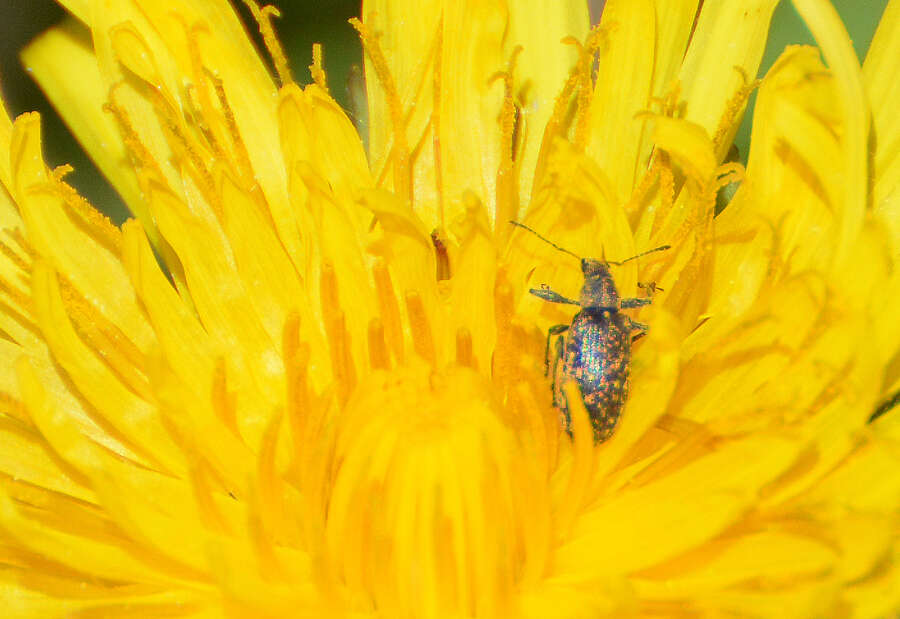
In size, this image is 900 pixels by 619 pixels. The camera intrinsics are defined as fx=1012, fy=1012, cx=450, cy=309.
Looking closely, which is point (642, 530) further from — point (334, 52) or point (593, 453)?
point (334, 52)

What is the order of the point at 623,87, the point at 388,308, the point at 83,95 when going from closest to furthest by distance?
the point at 388,308, the point at 623,87, the point at 83,95

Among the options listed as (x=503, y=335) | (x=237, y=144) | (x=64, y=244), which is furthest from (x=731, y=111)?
(x=64, y=244)

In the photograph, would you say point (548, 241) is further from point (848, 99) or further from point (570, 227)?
point (848, 99)

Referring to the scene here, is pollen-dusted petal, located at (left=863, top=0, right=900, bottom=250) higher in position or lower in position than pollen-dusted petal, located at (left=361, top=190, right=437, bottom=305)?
higher

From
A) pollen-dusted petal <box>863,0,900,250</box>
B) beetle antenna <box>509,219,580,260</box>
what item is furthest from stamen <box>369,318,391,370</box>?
pollen-dusted petal <box>863,0,900,250</box>

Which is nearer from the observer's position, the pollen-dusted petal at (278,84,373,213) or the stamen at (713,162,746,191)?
the stamen at (713,162,746,191)

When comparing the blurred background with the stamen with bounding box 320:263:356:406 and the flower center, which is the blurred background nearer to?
the stamen with bounding box 320:263:356:406

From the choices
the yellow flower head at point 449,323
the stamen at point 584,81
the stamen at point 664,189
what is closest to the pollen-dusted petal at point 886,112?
the yellow flower head at point 449,323
